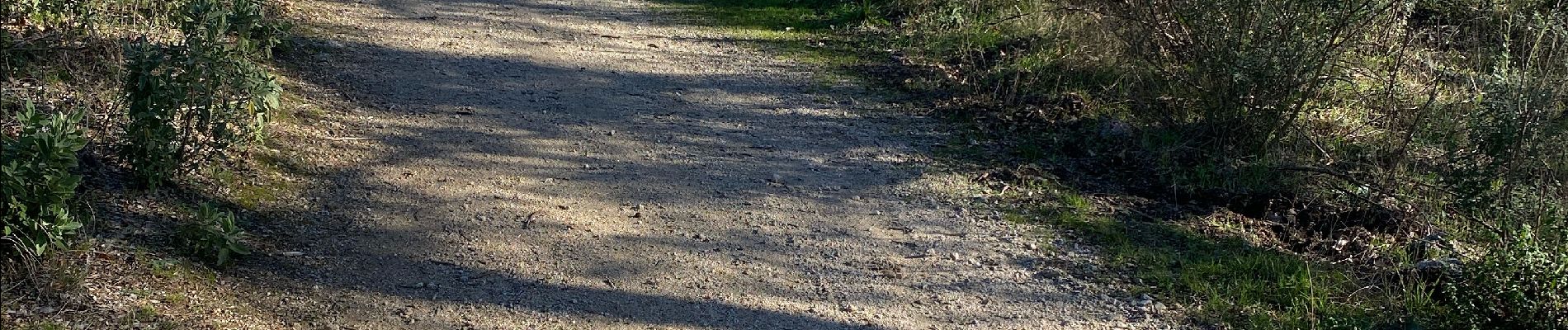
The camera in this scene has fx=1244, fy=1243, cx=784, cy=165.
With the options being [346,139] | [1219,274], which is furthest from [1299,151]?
[346,139]

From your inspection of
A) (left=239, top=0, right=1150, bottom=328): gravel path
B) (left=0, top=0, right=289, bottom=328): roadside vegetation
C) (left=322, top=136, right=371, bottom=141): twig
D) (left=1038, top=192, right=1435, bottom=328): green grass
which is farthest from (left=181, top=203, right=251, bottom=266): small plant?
(left=1038, top=192, right=1435, bottom=328): green grass

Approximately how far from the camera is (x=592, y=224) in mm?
5641

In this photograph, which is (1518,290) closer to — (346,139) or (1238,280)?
(1238,280)

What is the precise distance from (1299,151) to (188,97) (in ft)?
18.3

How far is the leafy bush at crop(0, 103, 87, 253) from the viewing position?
401cm

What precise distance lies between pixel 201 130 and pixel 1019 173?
403 cm

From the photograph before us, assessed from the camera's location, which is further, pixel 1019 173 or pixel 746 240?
pixel 1019 173

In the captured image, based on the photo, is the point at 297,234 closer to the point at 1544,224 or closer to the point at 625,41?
the point at 625,41

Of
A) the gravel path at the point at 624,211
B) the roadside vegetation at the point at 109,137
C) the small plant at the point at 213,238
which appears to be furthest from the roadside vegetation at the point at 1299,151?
the roadside vegetation at the point at 109,137

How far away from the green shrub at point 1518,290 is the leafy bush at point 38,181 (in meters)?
5.07

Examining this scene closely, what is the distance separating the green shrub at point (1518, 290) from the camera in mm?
4590

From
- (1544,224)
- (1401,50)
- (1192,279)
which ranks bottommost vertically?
(1192,279)

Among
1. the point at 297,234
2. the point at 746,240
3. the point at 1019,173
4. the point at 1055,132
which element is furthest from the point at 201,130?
the point at 1055,132

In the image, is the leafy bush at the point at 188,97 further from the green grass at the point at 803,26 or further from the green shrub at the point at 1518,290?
the green shrub at the point at 1518,290
